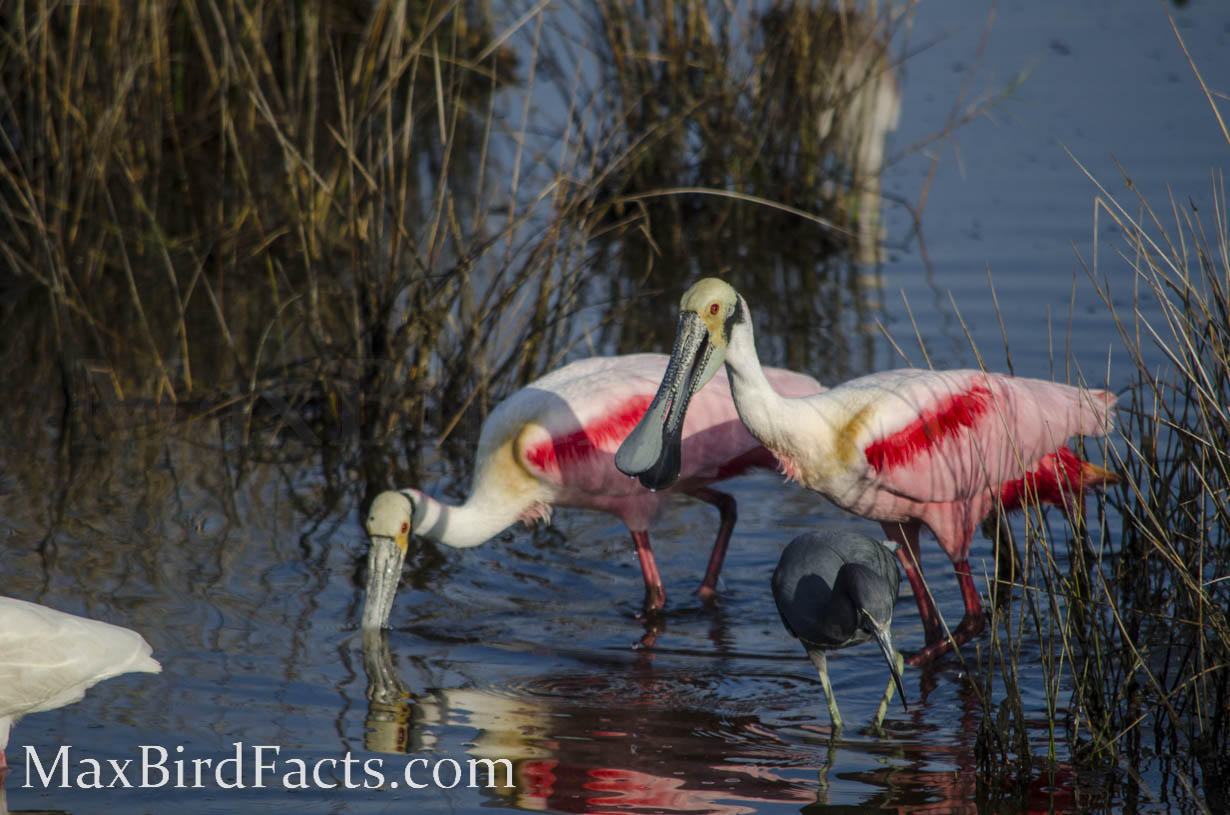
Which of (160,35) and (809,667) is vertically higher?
(160,35)

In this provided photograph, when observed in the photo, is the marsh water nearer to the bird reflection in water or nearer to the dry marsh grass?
the bird reflection in water

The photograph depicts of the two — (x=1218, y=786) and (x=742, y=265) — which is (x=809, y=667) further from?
(x=742, y=265)

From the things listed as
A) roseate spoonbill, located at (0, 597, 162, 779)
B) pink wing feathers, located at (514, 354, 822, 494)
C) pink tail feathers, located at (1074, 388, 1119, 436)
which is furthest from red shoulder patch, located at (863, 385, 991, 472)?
roseate spoonbill, located at (0, 597, 162, 779)

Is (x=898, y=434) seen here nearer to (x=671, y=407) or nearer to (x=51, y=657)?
(x=671, y=407)

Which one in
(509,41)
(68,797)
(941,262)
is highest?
(509,41)

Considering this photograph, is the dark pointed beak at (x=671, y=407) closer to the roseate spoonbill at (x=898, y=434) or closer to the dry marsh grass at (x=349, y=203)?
the roseate spoonbill at (x=898, y=434)

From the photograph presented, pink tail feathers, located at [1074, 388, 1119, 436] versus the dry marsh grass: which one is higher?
the dry marsh grass

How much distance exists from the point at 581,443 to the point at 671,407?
795 millimetres

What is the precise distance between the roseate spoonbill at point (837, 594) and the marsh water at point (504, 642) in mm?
247

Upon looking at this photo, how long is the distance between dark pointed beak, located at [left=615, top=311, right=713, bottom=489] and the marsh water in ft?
2.08

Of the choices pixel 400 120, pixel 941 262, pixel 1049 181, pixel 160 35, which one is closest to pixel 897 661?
pixel 941 262

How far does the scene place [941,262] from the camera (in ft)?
31.1

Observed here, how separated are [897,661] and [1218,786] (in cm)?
85

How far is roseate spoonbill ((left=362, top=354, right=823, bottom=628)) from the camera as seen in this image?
230 inches
